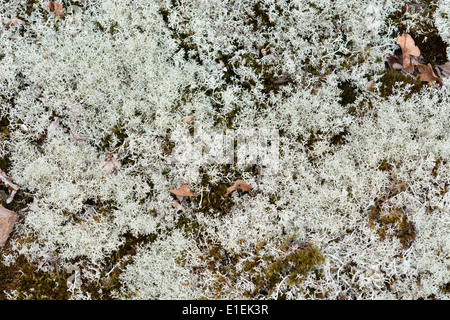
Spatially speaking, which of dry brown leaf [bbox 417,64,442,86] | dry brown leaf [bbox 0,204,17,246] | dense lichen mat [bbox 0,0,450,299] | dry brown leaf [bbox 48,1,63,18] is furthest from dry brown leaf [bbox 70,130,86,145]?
dry brown leaf [bbox 417,64,442,86]

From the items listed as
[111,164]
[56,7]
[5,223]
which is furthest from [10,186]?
[56,7]

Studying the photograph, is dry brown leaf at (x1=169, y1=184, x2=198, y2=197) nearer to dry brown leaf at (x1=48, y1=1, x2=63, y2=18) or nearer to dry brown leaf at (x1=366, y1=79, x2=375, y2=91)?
dry brown leaf at (x1=366, y1=79, x2=375, y2=91)

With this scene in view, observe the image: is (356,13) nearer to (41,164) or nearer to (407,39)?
(407,39)

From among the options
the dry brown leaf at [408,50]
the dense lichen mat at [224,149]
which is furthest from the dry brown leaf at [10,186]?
the dry brown leaf at [408,50]

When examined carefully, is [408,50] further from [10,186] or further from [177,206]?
[10,186]

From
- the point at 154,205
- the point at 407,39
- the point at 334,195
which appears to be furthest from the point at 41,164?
the point at 407,39
